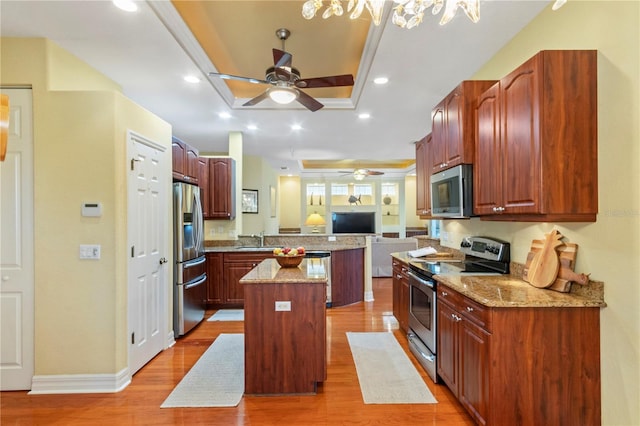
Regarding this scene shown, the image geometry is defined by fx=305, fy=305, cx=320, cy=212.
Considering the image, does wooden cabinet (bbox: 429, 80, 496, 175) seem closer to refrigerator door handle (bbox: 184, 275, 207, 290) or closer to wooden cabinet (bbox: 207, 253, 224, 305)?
refrigerator door handle (bbox: 184, 275, 207, 290)

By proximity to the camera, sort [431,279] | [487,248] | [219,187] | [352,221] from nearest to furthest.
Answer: [431,279] < [487,248] < [219,187] < [352,221]

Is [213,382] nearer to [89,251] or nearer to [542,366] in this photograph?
[89,251]

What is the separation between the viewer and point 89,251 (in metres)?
2.62

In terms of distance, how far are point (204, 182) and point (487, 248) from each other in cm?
408

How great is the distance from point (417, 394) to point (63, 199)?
3399 millimetres

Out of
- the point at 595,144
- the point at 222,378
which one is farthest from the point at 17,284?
the point at 595,144

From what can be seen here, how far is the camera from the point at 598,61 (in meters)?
Answer: 1.87

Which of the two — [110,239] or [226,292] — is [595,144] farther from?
[226,292]

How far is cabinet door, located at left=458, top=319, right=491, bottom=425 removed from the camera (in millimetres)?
1859

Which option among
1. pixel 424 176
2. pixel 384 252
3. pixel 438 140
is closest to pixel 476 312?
pixel 438 140

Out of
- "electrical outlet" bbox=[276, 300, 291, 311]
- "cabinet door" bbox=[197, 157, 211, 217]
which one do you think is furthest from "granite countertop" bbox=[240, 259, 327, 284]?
"cabinet door" bbox=[197, 157, 211, 217]

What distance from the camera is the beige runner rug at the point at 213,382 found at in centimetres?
242

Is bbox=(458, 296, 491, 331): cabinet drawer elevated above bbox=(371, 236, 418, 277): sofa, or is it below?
above

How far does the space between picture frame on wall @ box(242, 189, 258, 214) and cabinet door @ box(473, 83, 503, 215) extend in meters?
5.30
